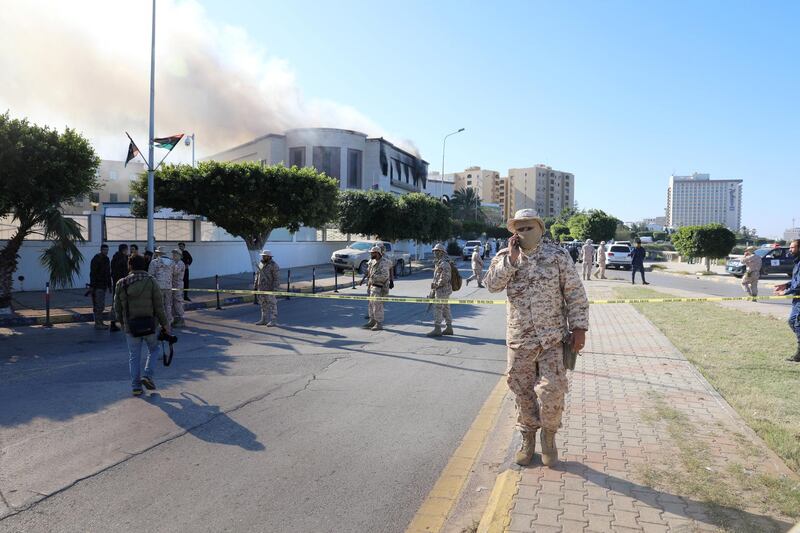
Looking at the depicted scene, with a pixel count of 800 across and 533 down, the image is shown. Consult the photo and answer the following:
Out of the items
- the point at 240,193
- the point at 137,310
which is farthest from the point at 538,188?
the point at 137,310

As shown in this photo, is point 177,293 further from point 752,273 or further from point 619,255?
point 619,255

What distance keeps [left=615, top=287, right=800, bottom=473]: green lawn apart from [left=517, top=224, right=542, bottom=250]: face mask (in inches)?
92.3

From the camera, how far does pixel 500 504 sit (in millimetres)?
3477

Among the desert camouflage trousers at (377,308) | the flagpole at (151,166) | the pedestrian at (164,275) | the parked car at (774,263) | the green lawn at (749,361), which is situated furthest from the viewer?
the parked car at (774,263)

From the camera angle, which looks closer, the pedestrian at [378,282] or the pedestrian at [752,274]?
the pedestrian at [378,282]

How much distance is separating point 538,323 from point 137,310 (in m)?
4.35

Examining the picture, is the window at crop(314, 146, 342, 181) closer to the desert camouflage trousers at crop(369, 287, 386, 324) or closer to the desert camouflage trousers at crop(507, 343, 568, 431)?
the desert camouflage trousers at crop(369, 287, 386, 324)

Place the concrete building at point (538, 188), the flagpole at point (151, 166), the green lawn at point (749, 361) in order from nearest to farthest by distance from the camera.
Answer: the green lawn at point (749, 361), the flagpole at point (151, 166), the concrete building at point (538, 188)

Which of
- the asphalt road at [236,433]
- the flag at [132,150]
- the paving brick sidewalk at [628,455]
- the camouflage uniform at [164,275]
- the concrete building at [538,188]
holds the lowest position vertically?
the asphalt road at [236,433]

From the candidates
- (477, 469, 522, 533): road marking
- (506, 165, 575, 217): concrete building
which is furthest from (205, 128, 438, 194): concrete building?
(506, 165, 575, 217): concrete building

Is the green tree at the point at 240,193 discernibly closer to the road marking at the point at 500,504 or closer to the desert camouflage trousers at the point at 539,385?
the desert camouflage trousers at the point at 539,385

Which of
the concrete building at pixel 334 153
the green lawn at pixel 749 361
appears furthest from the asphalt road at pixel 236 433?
the concrete building at pixel 334 153

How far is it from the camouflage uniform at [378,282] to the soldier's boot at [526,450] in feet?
23.3

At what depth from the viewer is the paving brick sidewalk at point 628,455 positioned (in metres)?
3.26
